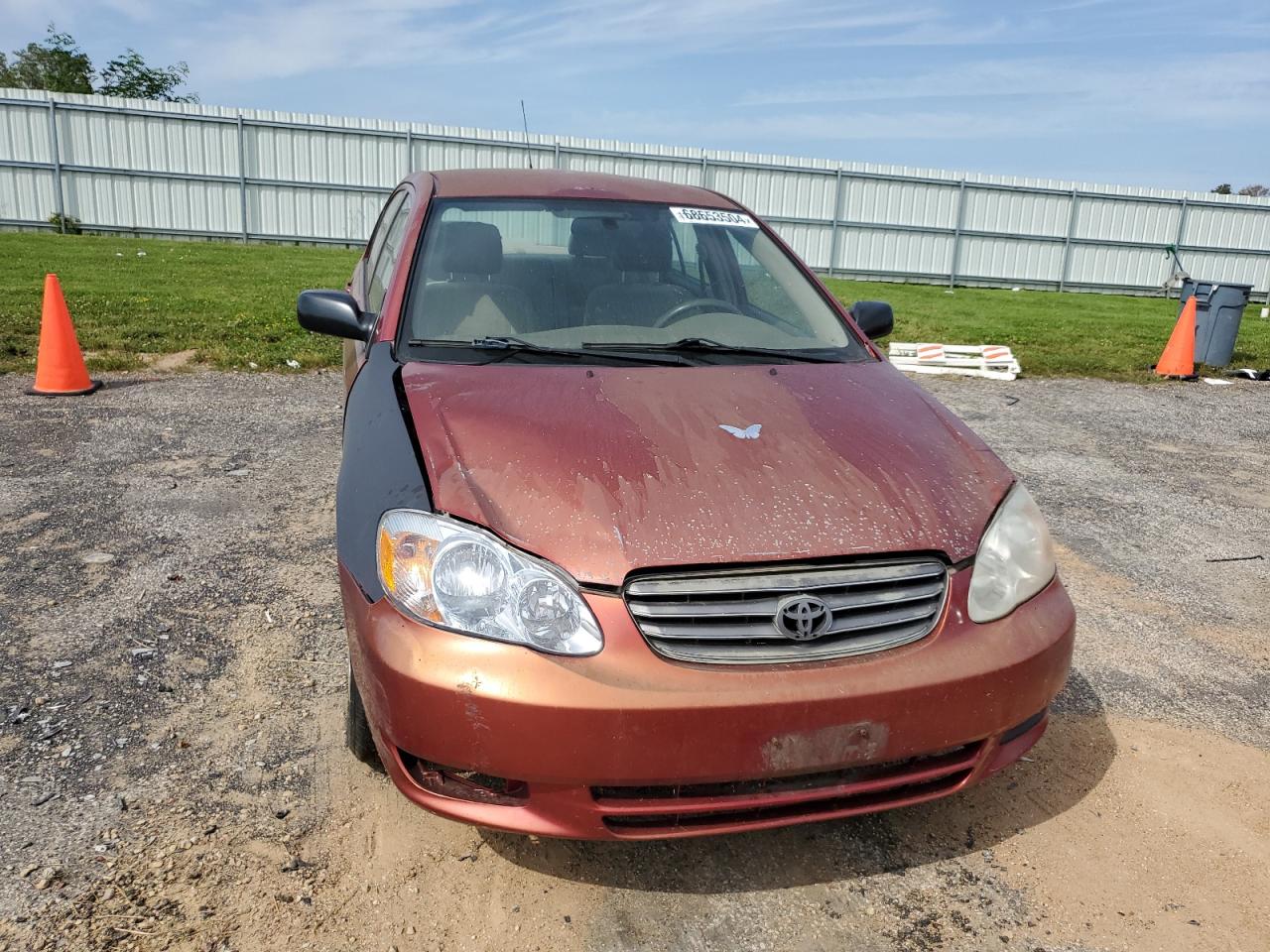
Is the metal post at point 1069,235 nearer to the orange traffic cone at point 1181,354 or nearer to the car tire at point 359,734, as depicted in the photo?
the orange traffic cone at point 1181,354

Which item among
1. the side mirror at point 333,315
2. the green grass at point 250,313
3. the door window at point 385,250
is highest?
the door window at point 385,250

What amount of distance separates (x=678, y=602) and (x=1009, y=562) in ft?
2.75

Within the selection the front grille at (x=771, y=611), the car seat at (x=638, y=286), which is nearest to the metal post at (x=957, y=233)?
the car seat at (x=638, y=286)

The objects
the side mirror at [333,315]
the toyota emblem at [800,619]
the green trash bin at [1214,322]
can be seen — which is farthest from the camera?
the green trash bin at [1214,322]

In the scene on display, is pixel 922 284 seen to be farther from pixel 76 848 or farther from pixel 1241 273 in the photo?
pixel 76 848

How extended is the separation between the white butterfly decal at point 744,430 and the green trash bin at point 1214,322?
32.5ft

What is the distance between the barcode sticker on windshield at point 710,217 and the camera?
3.78 meters

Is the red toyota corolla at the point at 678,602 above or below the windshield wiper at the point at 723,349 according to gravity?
below

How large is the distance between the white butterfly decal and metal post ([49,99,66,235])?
77.5 feet

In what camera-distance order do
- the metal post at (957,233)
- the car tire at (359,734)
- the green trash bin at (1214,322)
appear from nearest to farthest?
the car tire at (359,734)
the green trash bin at (1214,322)
the metal post at (957,233)

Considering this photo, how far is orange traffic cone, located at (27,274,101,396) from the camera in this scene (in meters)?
6.72

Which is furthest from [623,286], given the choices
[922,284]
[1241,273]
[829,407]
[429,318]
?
[1241,273]

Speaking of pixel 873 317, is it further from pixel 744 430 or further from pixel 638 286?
pixel 744 430

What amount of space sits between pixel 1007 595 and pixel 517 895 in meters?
1.30
